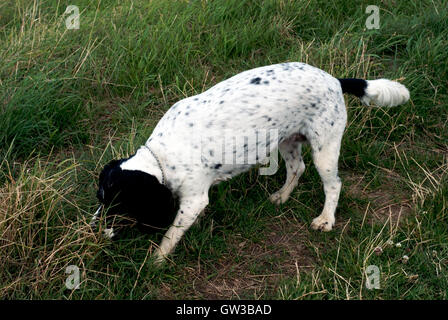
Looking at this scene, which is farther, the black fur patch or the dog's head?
the black fur patch

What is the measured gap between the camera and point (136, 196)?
9.71ft

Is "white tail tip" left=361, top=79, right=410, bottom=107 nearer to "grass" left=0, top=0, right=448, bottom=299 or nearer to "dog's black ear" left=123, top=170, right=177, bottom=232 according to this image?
"grass" left=0, top=0, right=448, bottom=299

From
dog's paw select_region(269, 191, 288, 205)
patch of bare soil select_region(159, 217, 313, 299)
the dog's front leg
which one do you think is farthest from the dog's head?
dog's paw select_region(269, 191, 288, 205)

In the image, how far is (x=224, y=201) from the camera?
3623mm

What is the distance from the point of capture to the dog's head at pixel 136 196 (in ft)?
9.65

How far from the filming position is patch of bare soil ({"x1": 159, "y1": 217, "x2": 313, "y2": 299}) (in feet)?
10.3

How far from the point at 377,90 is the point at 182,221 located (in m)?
1.52

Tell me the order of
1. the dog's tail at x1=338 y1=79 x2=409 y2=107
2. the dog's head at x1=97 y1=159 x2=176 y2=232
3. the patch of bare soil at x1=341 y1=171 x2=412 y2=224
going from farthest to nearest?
the patch of bare soil at x1=341 y1=171 x2=412 y2=224
the dog's tail at x1=338 y1=79 x2=409 y2=107
the dog's head at x1=97 y1=159 x2=176 y2=232

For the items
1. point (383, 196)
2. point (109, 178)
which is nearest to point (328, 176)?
point (383, 196)

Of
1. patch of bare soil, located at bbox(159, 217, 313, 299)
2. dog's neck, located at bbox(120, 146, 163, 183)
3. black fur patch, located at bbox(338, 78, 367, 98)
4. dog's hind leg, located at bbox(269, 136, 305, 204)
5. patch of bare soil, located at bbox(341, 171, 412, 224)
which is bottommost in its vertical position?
patch of bare soil, located at bbox(341, 171, 412, 224)

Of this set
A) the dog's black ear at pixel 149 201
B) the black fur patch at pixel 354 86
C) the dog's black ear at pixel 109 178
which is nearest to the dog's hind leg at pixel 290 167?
the black fur patch at pixel 354 86

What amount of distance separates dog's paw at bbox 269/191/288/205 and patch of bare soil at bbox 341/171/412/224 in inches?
18.3

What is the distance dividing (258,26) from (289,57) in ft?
1.71

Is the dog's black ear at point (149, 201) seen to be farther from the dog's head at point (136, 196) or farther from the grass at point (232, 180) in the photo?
the grass at point (232, 180)
